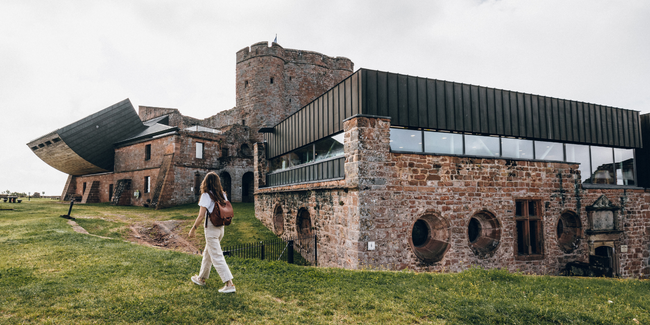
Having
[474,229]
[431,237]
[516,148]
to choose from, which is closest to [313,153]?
[431,237]

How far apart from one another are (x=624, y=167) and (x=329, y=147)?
13708 mm

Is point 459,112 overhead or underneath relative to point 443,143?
overhead

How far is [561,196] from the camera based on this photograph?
12141 millimetres

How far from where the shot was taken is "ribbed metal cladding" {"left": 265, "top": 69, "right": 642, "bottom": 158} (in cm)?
990

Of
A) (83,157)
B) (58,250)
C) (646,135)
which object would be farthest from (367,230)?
(83,157)

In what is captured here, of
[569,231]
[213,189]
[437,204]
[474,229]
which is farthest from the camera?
[569,231]

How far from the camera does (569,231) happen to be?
12648 mm

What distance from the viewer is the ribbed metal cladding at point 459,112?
990cm

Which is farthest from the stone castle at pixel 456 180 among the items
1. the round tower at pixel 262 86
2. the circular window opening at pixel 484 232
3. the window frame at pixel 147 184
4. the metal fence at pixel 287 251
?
the window frame at pixel 147 184

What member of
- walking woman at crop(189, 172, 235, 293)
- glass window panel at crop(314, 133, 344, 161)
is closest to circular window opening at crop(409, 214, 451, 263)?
glass window panel at crop(314, 133, 344, 161)

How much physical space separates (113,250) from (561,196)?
49.2ft

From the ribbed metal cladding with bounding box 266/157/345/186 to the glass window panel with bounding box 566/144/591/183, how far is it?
9.75 m

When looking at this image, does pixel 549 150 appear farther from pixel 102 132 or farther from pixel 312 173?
pixel 102 132

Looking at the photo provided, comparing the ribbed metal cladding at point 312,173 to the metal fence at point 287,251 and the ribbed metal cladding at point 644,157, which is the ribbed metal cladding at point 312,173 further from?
the ribbed metal cladding at point 644,157
